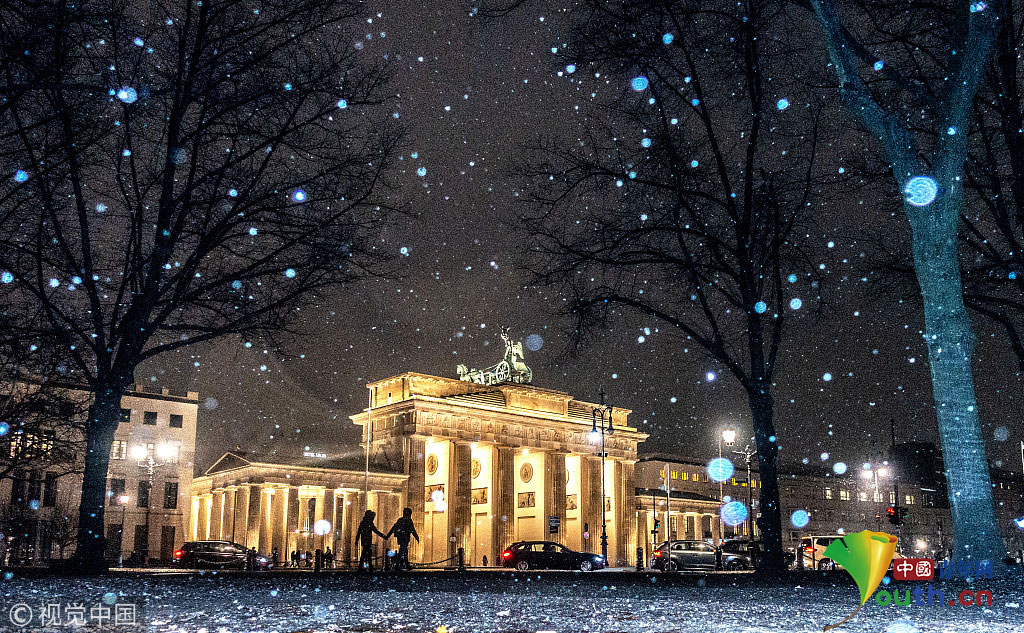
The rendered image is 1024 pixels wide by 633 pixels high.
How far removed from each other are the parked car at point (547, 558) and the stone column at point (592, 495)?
34.0 metres

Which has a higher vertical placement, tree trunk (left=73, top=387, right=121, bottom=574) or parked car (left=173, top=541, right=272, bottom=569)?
tree trunk (left=73, top=387, right=121, bottom=574)

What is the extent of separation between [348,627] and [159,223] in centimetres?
1451

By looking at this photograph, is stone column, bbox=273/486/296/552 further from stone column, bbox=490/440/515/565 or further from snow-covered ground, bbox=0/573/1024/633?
snow-covered ground, bbox=0/573/1024/633

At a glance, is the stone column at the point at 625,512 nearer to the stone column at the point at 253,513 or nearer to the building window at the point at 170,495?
the stone column at the point at 253,513

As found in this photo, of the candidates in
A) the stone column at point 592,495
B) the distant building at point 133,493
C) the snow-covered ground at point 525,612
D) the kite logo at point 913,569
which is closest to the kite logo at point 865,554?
the snow-covered ground at point 525,612

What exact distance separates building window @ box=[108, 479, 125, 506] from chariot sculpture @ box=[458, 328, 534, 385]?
96.5ft

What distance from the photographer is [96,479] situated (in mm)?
16984

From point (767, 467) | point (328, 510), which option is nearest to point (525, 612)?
point (767, 467)

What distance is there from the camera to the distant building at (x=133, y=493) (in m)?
61.1

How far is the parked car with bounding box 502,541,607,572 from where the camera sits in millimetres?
42938

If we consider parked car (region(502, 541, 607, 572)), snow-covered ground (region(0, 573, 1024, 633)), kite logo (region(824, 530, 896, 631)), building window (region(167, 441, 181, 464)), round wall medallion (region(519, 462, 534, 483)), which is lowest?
parked car (region(502, 541, 607, 572))

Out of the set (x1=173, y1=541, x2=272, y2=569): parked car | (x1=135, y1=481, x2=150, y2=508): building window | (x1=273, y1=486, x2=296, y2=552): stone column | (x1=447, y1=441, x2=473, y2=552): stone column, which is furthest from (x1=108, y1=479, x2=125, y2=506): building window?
(x1=447, y1=441, x2=473, y2=552): stone column

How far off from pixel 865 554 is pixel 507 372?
76.3m

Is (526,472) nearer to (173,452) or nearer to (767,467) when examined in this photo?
(173,452)
